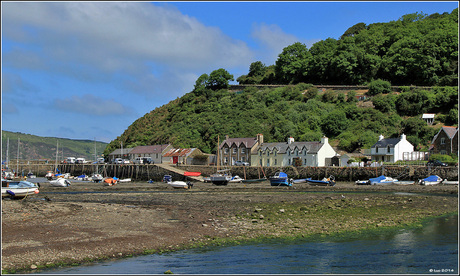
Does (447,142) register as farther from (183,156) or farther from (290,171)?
(183,156)

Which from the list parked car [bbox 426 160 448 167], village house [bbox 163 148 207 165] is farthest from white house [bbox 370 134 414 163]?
village house [bbox 163 148 207 165]

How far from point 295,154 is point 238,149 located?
16.5 m

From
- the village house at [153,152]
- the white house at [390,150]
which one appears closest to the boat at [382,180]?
the white house at [390,150]

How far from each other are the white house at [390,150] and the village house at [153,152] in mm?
53219

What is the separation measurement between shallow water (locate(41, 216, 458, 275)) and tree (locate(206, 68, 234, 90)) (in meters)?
145

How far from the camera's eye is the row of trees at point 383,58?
470 ft

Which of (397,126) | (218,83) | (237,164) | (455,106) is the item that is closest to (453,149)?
(397,126)

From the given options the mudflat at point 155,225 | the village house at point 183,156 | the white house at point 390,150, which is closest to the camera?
the mudflat at point 155,225

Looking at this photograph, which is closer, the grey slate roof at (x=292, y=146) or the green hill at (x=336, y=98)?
the grey slate roof at (x=292, y=146)

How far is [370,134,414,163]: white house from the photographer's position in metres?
88.0

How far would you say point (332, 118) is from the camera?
113m

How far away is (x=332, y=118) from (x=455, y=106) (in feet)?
109

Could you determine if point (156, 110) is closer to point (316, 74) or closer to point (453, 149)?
point (316, 74)

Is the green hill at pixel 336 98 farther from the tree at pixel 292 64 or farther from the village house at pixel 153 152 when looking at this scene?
the village house at pixel 153 152
